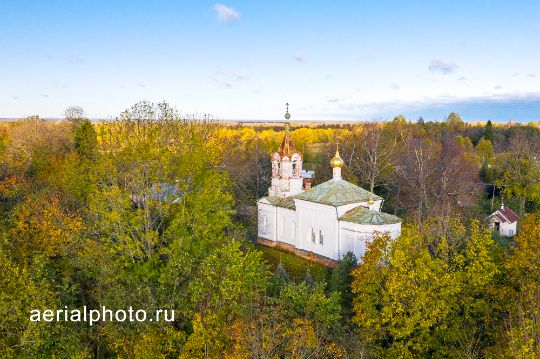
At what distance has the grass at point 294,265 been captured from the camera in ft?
97.2

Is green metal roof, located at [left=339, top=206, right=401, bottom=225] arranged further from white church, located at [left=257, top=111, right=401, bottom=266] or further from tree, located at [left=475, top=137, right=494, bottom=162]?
tree, located at [left=475, top=137, right=494, bottom=162]

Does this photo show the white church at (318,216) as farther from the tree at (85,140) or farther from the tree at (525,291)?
the tree at (85,140)

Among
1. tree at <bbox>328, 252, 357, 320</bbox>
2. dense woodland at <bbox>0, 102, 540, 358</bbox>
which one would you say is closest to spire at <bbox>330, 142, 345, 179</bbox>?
dense woodland at <bbox>0, 102, 540, 358</bbox>

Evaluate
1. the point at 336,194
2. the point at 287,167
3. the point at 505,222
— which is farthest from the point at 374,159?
the point at 336,194

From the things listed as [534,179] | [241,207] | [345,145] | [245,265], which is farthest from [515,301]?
[345,145]

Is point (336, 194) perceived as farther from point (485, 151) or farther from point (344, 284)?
point (485, 151)

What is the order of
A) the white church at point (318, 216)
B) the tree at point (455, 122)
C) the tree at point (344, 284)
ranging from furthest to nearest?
the tree at point (455, 122)
the white church at point (318, 216)
the tree at point (344, 284)

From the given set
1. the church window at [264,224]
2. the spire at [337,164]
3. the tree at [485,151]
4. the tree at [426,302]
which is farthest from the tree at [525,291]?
the tree at [485,151]

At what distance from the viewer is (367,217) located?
29438mm

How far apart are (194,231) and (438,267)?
33.3 feet

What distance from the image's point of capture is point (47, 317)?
17062mm

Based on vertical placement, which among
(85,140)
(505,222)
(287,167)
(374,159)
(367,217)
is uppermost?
(85,140)

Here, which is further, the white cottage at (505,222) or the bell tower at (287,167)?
the white cottage at (505,222)

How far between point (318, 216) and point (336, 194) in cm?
196
